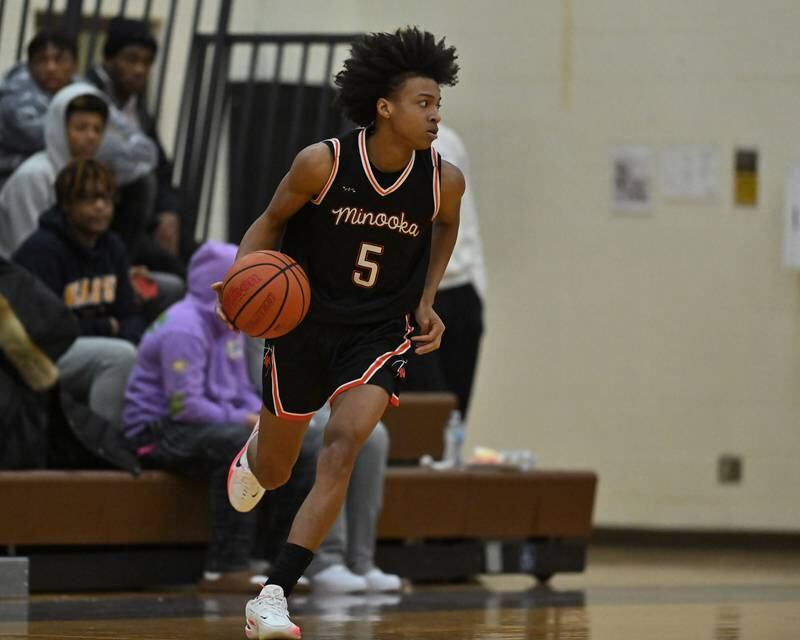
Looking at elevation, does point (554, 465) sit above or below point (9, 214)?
below

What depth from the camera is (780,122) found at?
9.38 meters

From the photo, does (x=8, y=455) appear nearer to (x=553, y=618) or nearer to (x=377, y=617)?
(x=377, y=617)

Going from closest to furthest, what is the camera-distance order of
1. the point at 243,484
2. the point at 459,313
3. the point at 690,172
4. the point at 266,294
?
the point at 266,294 → the point at 243,484 → the point at 459,313 → the point at 690,172

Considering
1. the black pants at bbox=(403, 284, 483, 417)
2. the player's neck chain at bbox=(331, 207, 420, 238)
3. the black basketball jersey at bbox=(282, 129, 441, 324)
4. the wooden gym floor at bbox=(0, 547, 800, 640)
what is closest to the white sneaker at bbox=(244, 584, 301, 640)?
the wooden gym floor at bbox=(0, 547, 800, 640)

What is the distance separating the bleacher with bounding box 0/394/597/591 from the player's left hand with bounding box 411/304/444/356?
1923 millimetres

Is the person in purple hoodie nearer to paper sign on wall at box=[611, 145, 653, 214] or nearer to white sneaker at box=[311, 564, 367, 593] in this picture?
white sneaker at box=[311, 564, 367, 593]

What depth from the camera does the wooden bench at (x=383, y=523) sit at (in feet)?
19.9

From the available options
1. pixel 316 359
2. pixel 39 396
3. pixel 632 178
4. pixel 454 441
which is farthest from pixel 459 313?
pixel 316 359

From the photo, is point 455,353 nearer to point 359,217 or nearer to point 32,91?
point 32,91

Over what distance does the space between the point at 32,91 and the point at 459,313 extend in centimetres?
232

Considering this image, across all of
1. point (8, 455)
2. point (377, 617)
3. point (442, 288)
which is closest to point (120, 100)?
point (442, 288)

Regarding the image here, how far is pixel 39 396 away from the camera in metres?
6.03

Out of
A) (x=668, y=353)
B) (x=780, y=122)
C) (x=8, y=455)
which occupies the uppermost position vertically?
(x=780, y=122)

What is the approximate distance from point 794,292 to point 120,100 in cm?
383
